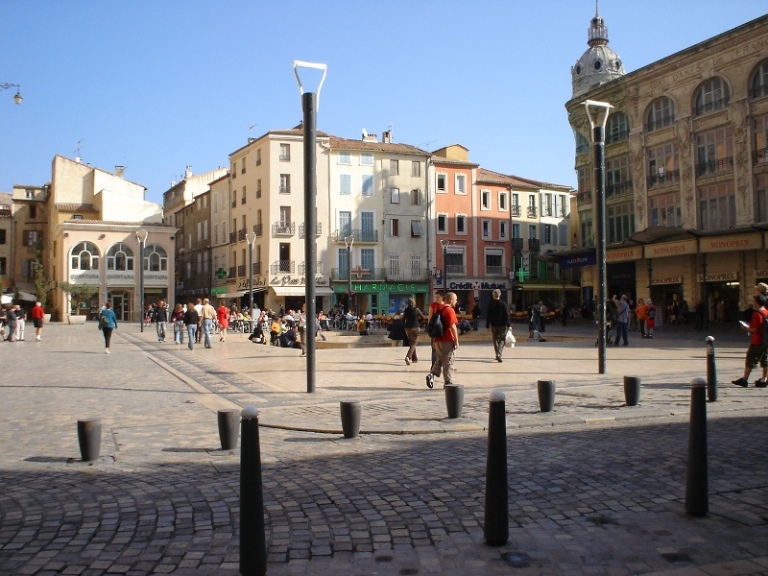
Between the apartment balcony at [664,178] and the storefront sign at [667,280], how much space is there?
4.90 metres

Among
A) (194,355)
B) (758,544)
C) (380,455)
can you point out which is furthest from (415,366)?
(758,544)

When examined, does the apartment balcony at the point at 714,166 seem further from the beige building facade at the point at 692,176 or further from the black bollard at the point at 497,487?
the black bollard at the point at 497,487

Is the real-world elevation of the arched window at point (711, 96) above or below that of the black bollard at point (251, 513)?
above

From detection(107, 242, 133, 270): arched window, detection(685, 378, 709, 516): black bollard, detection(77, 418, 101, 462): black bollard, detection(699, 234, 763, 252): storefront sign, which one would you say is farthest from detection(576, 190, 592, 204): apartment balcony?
detection(685, 378, 709, 516): black bollard

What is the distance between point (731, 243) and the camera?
105 ft

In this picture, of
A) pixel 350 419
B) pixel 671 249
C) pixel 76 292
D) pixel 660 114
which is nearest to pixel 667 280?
pixel 671 249

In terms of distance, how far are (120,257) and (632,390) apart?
167 feet

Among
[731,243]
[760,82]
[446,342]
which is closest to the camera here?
[446,342]

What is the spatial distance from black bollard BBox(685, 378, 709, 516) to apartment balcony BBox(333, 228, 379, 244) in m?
50.3

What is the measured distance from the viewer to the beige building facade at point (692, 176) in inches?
1262

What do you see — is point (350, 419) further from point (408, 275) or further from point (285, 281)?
point (408, 275)

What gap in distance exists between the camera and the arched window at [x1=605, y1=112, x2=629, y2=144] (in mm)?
40312

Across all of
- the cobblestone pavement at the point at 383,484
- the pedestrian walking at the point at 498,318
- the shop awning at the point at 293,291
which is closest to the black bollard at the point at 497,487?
the cobblestone pavement at the point at 383,484

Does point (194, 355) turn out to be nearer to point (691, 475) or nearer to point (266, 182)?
point (691, 475)
